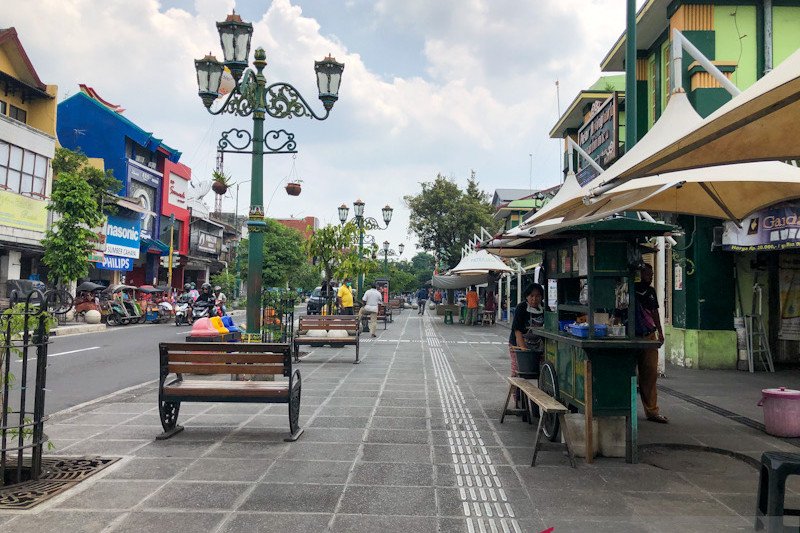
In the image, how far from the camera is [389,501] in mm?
4195

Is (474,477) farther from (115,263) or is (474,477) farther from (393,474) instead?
(115,263)

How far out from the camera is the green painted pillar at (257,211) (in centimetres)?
910

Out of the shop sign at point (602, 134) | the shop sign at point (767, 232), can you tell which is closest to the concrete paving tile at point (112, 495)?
the shop sign at point (767, 232)

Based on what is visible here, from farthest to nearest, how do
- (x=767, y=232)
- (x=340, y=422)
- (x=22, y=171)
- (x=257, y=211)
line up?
(x=22, y=171)
(x=767, y=232)
(x=257, y=211)
(x=340, y=422)

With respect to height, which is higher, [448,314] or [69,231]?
[69,231]

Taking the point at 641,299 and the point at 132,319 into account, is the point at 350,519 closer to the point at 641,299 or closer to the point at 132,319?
the point at 641,299

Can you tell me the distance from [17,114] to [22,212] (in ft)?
18.8

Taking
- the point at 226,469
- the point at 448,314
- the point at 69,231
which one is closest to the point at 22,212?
the point at 69,231

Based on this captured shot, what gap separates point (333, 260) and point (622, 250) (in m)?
11.9

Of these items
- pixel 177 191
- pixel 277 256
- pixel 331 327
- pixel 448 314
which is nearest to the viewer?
pixel 331 327

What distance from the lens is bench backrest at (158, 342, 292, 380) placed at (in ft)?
19.4

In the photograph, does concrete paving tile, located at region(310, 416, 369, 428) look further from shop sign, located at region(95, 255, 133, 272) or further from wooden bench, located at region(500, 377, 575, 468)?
shop sign, located at region(95, 255, 133, 272)

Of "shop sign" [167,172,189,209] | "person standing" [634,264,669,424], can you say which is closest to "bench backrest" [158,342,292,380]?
"person standing" [634,264,669,424]

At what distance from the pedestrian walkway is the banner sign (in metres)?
28.2
